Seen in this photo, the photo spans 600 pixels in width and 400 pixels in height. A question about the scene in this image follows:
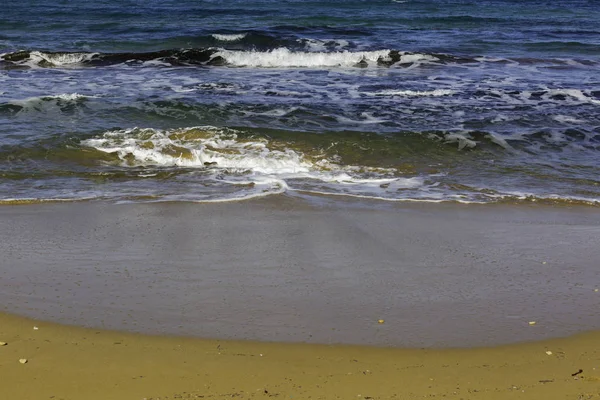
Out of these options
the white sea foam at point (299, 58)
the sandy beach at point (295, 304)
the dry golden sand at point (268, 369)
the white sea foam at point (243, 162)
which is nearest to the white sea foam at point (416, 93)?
the white sea foam at point (243, 162)

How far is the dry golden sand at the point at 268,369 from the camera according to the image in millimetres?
3543

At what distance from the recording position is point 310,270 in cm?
502

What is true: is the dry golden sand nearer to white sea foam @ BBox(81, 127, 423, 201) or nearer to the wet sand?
the wet sand

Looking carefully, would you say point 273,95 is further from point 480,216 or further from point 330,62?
point 480,216

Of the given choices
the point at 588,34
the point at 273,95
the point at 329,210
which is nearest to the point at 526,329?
the point at 329,210

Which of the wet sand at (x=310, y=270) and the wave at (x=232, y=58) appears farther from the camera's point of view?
the wave at (x=232, y=58)

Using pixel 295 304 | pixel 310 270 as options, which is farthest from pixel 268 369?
pixel 310 270

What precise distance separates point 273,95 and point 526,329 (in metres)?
8.66

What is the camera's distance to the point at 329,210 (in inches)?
255

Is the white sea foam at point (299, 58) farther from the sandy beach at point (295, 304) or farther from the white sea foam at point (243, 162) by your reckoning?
the sandy beach at point (295, 304)

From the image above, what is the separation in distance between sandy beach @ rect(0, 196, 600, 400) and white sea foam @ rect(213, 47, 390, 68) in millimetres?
11345

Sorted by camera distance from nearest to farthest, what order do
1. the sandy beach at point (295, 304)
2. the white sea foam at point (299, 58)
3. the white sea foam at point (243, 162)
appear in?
the sandy beach at point (295, 304)
the white sea foam at point (243, 162)
the white sea foam at point (299, 58)

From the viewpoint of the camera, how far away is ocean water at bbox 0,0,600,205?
7.55 meters

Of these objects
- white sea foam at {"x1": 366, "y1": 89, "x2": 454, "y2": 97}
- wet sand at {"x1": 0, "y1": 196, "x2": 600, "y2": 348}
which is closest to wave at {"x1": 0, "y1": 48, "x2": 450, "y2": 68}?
white sea foam at {"x1": 366, "y1": 89, "x2": 454, "y2": 97}
